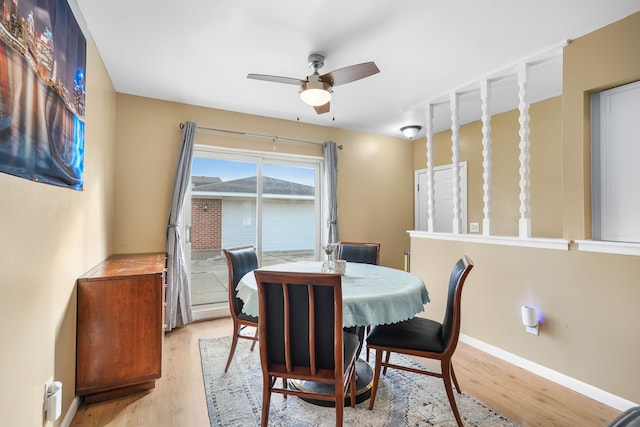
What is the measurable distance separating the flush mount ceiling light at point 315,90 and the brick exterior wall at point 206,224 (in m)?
2.05

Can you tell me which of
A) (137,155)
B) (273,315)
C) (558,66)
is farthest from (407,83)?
(137,155)

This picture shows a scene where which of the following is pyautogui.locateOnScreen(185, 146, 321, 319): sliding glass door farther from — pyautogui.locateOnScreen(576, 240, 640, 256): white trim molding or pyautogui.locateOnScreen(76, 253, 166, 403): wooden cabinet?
pyautogui.locateOnScreen(576, 240, 640, 256): white trim molding

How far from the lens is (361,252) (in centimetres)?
314

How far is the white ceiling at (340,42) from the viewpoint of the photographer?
1.94 m

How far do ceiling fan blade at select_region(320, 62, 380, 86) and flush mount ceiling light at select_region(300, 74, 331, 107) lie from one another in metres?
0.04

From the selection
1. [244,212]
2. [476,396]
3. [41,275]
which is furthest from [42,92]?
[476,396]

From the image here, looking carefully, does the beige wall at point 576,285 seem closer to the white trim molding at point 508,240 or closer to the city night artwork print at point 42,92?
the white trim molding at point 508,240

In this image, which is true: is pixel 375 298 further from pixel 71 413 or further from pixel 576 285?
pixel 71 413

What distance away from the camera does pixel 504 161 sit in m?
3.79

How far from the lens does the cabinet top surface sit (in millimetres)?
2117

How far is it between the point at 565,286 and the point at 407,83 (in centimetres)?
223

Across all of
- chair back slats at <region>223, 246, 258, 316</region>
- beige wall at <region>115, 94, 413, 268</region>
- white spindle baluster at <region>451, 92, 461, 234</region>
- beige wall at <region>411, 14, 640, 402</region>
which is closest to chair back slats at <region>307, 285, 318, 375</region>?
chair back slats at <region>223, 246, 258, 316</region>

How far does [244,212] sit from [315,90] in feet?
7.15

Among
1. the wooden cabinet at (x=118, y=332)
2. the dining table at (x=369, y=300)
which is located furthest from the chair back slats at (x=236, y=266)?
the wooden cabinet at (x=118, y=332)
